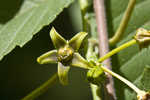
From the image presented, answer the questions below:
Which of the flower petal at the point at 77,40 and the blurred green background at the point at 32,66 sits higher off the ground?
the blurred green background at the point at 32,66

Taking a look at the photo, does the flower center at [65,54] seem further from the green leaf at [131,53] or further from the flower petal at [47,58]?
the green leaf at [131,53]

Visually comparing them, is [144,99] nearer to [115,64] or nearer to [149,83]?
[149,83]

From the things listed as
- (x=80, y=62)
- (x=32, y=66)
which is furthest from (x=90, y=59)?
(x=32, y=66)

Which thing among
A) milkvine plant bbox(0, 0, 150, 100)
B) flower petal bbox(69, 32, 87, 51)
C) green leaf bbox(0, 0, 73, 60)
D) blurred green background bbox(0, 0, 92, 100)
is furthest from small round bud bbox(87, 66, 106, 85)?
blurred green background bbox(0, 0, 92, 100)

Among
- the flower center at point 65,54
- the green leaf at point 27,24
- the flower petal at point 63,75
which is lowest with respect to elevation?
the flower petal at point 63,75

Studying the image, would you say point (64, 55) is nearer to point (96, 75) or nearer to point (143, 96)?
point (96, 75)

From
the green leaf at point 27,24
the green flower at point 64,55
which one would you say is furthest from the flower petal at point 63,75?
the green leaf at point 27,24
